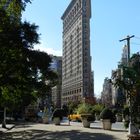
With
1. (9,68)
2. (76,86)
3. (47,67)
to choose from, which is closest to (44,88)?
(47,67)

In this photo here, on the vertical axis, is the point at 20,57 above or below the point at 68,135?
above

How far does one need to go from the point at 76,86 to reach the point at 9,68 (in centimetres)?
15736

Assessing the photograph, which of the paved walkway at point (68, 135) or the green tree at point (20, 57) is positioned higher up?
the green tree at point (20, 57)

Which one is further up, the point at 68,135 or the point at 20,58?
the point at 20,58

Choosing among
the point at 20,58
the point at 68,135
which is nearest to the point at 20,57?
the point at 20,58

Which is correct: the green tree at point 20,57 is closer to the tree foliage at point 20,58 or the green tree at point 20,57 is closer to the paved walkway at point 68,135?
the tree foliage at point 20,58

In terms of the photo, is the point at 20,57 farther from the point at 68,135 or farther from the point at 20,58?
the point at 68,135

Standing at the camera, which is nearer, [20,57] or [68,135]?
[68,135]

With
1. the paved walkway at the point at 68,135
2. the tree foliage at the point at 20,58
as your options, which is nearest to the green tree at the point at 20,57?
the tree foliage at the point at 20,58

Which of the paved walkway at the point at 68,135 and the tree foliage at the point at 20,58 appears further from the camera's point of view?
the tree foliage at the point at 20,58

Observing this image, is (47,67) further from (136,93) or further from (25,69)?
(136,93)

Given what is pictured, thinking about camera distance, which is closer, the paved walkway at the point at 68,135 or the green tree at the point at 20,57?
the paved walkway at the point at 68,135

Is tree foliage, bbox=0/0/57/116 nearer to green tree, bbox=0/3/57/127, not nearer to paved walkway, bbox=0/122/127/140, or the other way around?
green tree, bbox=0/3/57/127

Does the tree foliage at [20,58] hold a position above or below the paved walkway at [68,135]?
above
